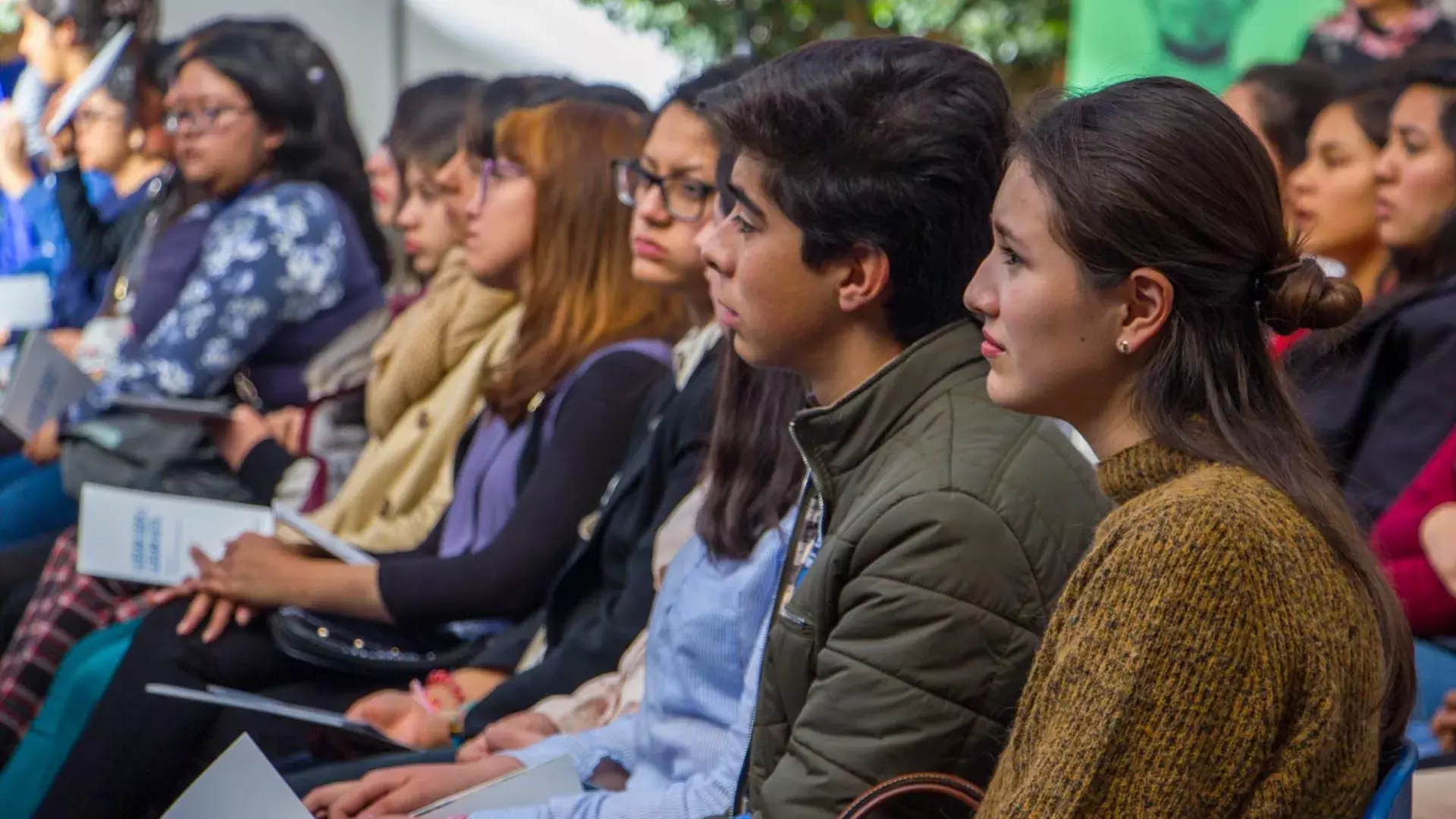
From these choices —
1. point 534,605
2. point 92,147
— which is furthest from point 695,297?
point 92,147

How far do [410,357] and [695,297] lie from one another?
104 cm

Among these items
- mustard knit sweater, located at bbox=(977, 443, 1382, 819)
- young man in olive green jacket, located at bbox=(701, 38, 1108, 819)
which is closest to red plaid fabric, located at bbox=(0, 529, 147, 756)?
young man in olive green jacket, located at bbox=(701, 38, 1108, 819)

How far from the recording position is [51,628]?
326cm

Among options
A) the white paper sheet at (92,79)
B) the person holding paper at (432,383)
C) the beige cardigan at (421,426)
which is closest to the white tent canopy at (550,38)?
the white paper sheet at (92,79)

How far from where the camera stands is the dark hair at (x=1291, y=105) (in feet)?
12.0

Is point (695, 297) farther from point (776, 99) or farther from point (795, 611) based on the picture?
point (795, 611)

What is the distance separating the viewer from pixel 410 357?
3.55 meters

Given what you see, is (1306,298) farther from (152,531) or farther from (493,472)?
(152,531)

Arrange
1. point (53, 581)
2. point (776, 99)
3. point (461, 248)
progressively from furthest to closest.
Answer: point (461, 248), point (53, 581), point (776, 99)

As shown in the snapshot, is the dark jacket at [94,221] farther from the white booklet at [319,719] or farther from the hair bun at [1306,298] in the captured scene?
the hair bun at [1306,298]

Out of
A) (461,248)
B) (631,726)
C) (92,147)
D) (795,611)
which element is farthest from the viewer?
(92,147)

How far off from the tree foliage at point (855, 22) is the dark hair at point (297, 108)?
395cm

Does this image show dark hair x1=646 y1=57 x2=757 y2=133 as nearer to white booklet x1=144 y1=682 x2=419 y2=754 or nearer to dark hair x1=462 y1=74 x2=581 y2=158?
dark hair x1=462 y1=74 x2=581 y2=158

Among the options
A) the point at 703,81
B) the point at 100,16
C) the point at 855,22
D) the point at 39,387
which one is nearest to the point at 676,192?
the point at 703,81
